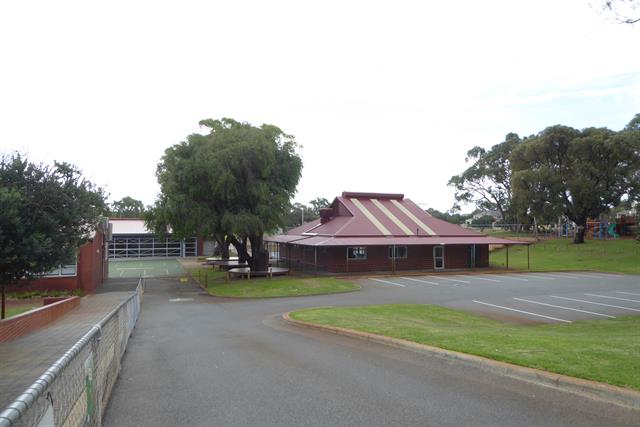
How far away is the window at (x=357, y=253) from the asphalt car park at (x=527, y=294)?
12.8 feet

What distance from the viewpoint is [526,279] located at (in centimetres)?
2928

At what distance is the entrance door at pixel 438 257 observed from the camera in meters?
37.2

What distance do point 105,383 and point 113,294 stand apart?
2439cm

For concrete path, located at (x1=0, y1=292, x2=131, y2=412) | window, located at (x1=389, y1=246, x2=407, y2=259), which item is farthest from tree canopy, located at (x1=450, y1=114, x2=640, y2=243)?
concrete path, located at (x1=0, y1=292, x2=131, y2=412)

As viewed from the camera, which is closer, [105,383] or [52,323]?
[105,383]

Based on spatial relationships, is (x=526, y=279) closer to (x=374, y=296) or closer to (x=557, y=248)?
(x=374, y=296)

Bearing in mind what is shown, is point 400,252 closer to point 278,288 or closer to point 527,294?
point 278,288

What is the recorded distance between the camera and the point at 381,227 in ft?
125

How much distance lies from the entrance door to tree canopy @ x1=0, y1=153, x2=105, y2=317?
26.0m

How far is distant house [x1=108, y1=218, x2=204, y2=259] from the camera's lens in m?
62.6

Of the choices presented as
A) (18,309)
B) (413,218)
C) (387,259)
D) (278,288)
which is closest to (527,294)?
(278,288)

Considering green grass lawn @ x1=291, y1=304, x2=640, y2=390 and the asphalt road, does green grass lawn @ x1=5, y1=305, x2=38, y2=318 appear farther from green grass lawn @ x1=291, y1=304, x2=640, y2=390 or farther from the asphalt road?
Result: green grass lawn @ x1=291, y1=304, x2=640, y2=390

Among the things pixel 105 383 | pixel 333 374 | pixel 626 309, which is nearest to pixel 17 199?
pixel 105 383

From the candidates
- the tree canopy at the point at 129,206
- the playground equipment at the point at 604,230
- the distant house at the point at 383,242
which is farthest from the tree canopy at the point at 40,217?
the tree canopy at the point at 129,206
